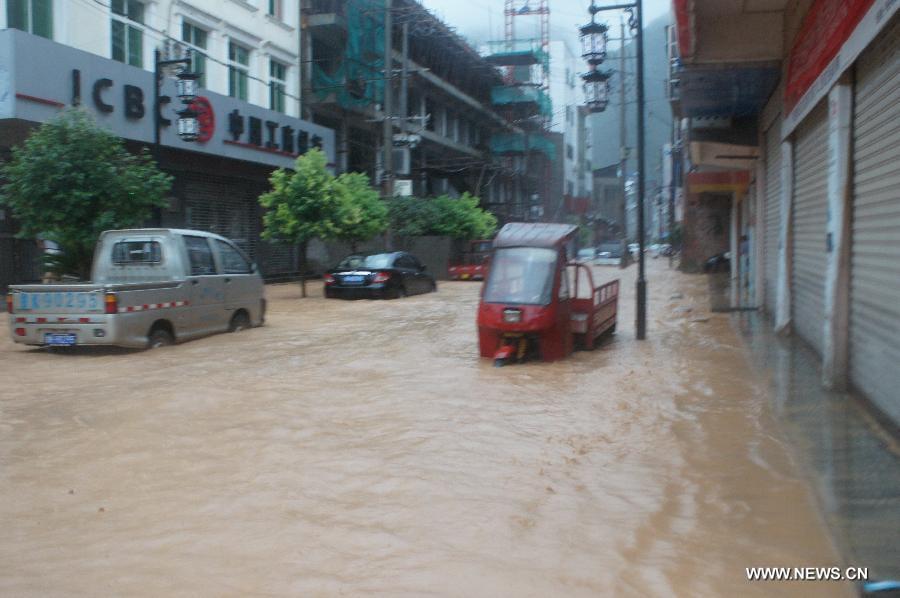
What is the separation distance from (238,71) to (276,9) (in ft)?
12.3

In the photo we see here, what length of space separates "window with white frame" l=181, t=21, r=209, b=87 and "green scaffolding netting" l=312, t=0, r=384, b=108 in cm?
638

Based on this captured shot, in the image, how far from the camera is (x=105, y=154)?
50.2 ft

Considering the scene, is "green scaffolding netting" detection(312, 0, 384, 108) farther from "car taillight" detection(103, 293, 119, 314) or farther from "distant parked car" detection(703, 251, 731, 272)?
"car taillight" detection(103, 293, 119, 314)

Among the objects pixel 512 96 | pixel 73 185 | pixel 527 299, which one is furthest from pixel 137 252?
pixel 512 96

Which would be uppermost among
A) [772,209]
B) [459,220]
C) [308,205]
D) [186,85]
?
[186,85]

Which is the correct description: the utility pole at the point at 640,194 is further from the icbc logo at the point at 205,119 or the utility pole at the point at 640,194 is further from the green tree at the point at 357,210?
the icbc logo at the point at 205,119

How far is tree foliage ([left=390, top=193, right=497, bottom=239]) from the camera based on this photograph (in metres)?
35.4

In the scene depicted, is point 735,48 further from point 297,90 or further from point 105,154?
point 297,90

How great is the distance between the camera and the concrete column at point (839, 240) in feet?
28.2

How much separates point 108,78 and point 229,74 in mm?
7856


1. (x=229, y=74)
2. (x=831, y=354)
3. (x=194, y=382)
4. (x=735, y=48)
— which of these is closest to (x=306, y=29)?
(x=229, y=74)

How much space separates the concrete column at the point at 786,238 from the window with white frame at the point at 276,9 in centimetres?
2193

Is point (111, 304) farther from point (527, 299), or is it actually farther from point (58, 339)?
point (527, 299)

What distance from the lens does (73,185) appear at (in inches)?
587
